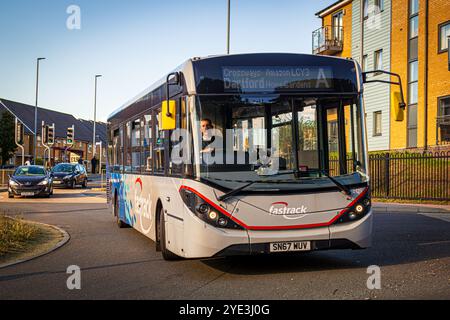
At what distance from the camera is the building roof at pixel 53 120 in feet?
268

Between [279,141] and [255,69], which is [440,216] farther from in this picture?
[255,69]

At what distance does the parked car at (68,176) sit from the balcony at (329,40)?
1673 centimetres

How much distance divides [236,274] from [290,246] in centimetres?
87

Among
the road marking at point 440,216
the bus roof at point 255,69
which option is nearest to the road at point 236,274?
the bus roof at point 255,69

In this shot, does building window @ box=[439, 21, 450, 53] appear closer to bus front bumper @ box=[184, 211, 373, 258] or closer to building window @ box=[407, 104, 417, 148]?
building window @ box=[407, 104, 417, 148]

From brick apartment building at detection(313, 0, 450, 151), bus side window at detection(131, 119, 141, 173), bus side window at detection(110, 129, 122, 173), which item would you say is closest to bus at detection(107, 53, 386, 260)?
bus side window at detection(131, 119, 141, 173)

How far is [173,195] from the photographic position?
8609 millimetres

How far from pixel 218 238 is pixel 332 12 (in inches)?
1279

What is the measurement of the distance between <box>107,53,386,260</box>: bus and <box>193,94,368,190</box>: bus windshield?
1 centimetres

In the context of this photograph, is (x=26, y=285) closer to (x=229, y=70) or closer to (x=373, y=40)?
(x=229, y=70)

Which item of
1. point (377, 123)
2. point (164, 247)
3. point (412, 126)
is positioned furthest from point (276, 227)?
point (377, 123)

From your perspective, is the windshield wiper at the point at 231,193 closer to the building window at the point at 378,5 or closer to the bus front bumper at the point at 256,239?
the bus front bumper at the point at 256,239

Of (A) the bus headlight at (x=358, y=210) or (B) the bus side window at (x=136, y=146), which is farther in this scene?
(B) the bus side window at (x=136, y=146)
